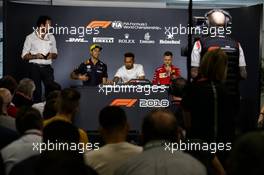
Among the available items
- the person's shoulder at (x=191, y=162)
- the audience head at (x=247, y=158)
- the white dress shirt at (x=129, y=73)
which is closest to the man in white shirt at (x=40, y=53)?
the white dress shirt at (x=129, y=73)

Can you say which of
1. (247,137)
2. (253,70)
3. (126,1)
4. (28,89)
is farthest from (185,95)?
(126,1)

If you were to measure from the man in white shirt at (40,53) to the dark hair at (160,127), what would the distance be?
6184 mm

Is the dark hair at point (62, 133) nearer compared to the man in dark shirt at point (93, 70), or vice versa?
the dark hair at point (62, 133)

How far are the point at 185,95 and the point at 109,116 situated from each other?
0.72 m

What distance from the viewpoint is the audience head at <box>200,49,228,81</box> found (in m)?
3.89

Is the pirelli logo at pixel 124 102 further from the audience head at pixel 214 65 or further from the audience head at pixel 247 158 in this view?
the audience head at pixel 247 158

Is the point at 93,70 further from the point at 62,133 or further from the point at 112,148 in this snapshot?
the point at 62,133

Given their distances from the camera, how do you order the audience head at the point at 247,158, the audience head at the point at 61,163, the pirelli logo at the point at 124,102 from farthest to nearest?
the pirelli logo at the point at 124,102, the audience head at the point at 61,163, the audience head at the point at 247,158

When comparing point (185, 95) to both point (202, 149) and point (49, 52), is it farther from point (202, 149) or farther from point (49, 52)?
point (49, 52)

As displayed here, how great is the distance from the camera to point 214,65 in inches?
154

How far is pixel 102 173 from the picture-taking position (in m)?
3.40

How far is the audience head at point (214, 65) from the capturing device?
3895 mm

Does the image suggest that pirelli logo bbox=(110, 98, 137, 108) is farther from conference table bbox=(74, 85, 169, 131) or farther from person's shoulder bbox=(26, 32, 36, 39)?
person's shoulder bbox=(26, 32, 36, 39)

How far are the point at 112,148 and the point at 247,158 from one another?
1.66 m
